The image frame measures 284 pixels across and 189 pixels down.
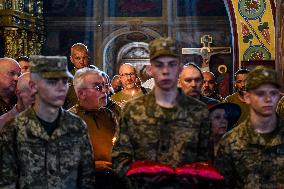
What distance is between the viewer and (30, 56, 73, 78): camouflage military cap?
3983 millimetres

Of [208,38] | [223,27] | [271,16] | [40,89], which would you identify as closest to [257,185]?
[40,89]

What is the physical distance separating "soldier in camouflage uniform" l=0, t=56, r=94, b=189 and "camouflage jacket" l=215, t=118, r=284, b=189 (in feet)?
3.26

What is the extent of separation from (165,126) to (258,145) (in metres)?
0.68

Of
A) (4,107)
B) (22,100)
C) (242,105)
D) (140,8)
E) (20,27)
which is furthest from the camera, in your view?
(140,8)

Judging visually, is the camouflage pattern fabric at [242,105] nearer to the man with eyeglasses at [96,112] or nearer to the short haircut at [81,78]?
the man with eyeglasses at [96,112]

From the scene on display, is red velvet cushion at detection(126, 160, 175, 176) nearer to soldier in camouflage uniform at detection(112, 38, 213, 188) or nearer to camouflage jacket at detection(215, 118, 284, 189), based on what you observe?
soldier in camouflage uniform at detection(112, 38, 213, 188)

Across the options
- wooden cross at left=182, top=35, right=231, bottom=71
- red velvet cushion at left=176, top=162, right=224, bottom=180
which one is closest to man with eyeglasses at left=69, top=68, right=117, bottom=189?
red velvet cushion at left=176, top=162, right=224, bottom=180

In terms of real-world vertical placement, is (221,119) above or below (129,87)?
below

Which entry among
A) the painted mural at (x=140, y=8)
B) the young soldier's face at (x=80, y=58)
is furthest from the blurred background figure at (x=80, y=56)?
the painted mural at (x=140, y=8)

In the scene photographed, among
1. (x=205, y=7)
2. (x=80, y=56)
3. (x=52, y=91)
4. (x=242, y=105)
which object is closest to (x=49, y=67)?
(x=52, y=91)

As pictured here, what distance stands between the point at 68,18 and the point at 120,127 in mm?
16477

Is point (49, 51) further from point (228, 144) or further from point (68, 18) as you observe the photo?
point (228, 144)

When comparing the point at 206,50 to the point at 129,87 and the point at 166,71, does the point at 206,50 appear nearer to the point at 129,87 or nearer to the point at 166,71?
the point at 129,87

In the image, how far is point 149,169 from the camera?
366 centimetres
